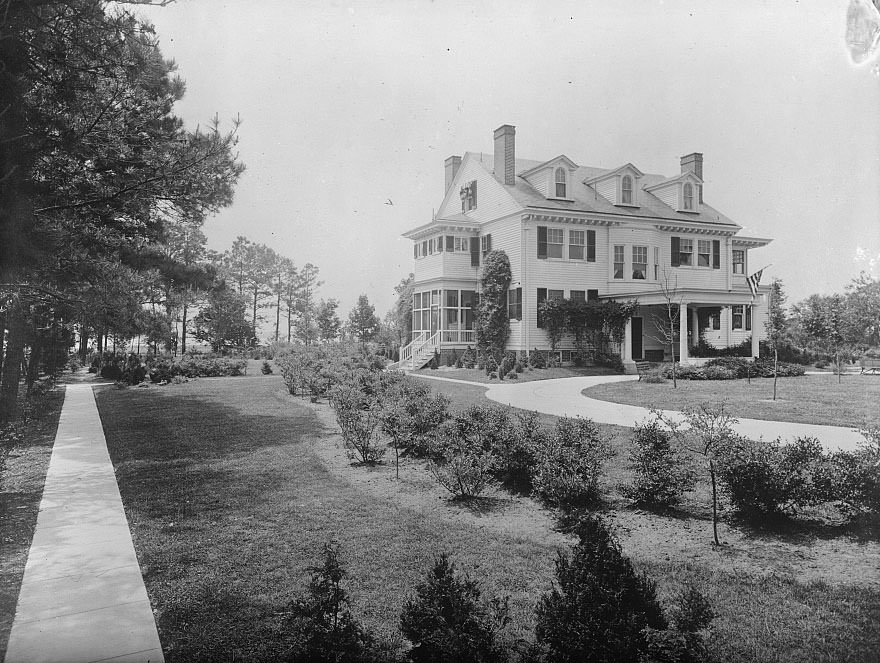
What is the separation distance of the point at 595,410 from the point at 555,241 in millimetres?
11996

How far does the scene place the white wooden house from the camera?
21094 millimetres

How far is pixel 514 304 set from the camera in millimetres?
22172

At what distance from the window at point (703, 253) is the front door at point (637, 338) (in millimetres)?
3467

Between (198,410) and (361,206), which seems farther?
(198,410)

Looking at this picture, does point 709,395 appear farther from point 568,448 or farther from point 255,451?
point 255,451

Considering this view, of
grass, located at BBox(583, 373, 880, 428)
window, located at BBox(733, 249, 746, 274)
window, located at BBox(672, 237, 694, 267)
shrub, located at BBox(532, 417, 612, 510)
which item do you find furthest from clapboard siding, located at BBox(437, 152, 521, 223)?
shrub, located at BBox(532, 417, 612, 510)

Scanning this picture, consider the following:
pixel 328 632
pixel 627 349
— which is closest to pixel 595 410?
pixel 328 632

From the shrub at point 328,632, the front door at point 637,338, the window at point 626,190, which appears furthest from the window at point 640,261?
the shrub at point 328,632

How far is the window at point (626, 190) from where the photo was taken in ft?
73.7

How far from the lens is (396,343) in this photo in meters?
28.4

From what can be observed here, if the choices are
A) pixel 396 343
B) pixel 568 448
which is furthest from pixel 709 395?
pixel 396 343

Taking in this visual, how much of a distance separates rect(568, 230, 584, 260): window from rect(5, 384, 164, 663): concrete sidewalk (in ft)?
60.7

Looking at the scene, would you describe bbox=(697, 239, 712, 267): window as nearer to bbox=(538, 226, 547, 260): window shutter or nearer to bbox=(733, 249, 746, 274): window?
bbox=(733, 249, 746, 274): window

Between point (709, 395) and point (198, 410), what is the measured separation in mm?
12225
